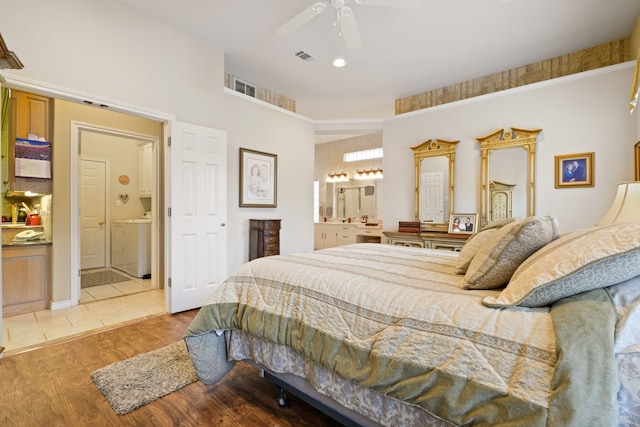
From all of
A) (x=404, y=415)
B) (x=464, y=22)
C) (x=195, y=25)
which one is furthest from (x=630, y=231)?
(x=195, y=25)

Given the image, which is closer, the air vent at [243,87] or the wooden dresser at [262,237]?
the wooden dresser at [262,237]

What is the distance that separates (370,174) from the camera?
716 cm

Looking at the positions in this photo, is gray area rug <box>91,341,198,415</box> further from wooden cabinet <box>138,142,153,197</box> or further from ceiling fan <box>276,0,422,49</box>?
wooden cabinet <box>138,142,153,197</box>

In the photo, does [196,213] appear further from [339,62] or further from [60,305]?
[339,62]

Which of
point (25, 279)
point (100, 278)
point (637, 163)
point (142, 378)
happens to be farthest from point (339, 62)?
point (100, 278)

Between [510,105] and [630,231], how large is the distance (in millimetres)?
3625

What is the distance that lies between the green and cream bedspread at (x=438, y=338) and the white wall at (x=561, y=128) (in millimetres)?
3006

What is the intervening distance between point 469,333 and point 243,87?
15.2ft

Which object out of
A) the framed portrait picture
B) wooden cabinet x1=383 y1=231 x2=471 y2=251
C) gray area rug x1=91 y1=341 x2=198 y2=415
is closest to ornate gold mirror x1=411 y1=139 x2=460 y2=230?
wooden cabinet x1=383 y1=231 x2=471 y2=251

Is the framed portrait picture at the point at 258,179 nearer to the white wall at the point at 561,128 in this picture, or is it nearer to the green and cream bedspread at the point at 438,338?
the white wall at the point at 561,128

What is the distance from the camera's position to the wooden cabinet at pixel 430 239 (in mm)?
4020

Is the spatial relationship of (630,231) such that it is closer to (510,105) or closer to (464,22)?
(464,22)

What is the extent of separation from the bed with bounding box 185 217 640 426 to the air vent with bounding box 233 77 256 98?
375 centimetres

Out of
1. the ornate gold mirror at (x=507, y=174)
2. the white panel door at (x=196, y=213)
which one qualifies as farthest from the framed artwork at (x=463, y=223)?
the white panel door at (x=196, y=213)
